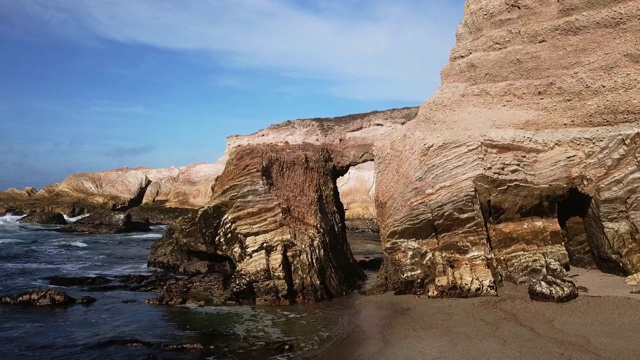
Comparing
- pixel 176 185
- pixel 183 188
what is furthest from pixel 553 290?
pixel 176 185

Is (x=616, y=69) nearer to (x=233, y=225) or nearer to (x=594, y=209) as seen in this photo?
(x=594, y=209)

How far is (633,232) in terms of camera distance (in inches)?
465

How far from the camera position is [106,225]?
135ft

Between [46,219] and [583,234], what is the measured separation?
44.7 meters

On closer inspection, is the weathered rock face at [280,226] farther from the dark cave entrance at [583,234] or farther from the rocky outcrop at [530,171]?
the dark cave entrance at [583,234]

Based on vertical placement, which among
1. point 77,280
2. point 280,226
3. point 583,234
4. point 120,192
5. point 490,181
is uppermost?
point 120,192

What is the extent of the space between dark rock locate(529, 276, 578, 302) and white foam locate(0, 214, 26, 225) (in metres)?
46.8

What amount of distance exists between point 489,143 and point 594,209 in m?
2.91

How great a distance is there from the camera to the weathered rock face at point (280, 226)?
14656mm

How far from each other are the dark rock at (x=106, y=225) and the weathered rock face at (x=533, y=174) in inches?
1221

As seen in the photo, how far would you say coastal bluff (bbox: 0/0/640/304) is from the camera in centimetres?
1236

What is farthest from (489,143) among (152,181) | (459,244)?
(152,181)

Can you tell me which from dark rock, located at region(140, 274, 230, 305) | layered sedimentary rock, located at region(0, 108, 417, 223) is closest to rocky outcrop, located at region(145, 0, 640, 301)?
dark rock, located at region(140, 274, 230, 305)

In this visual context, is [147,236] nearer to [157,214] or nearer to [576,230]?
[157,214]
